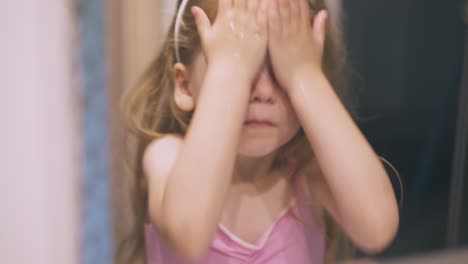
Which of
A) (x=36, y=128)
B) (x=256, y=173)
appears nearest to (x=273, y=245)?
(x=256, y=173)

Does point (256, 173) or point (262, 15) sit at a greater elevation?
point (262, 15)

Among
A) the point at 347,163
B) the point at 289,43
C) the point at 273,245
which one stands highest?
the point at 289,43

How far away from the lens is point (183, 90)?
1.68ft

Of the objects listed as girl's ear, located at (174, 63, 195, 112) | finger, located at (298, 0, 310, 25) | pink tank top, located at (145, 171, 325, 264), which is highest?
finger, located at (298, 0, 310, 25)

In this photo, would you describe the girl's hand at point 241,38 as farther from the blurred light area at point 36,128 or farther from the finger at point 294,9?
the blurred light area at point 36,128

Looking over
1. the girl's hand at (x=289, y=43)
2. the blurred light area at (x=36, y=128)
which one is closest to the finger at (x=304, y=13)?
the girl's hand at (x=289, y=43)

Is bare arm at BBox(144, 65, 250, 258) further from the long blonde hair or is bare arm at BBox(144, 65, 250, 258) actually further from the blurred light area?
the blurred light area

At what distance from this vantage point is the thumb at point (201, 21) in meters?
0.44

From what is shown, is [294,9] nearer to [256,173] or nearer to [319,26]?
[319,26]

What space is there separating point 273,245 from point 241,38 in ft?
0.88

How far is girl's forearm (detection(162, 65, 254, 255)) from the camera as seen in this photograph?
1.29ft

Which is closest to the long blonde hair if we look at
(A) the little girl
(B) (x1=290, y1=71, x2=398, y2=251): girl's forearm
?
(A) the little girl

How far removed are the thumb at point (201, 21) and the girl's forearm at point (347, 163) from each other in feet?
0.35

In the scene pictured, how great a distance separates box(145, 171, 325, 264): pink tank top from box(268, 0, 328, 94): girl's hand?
0.20 meters
